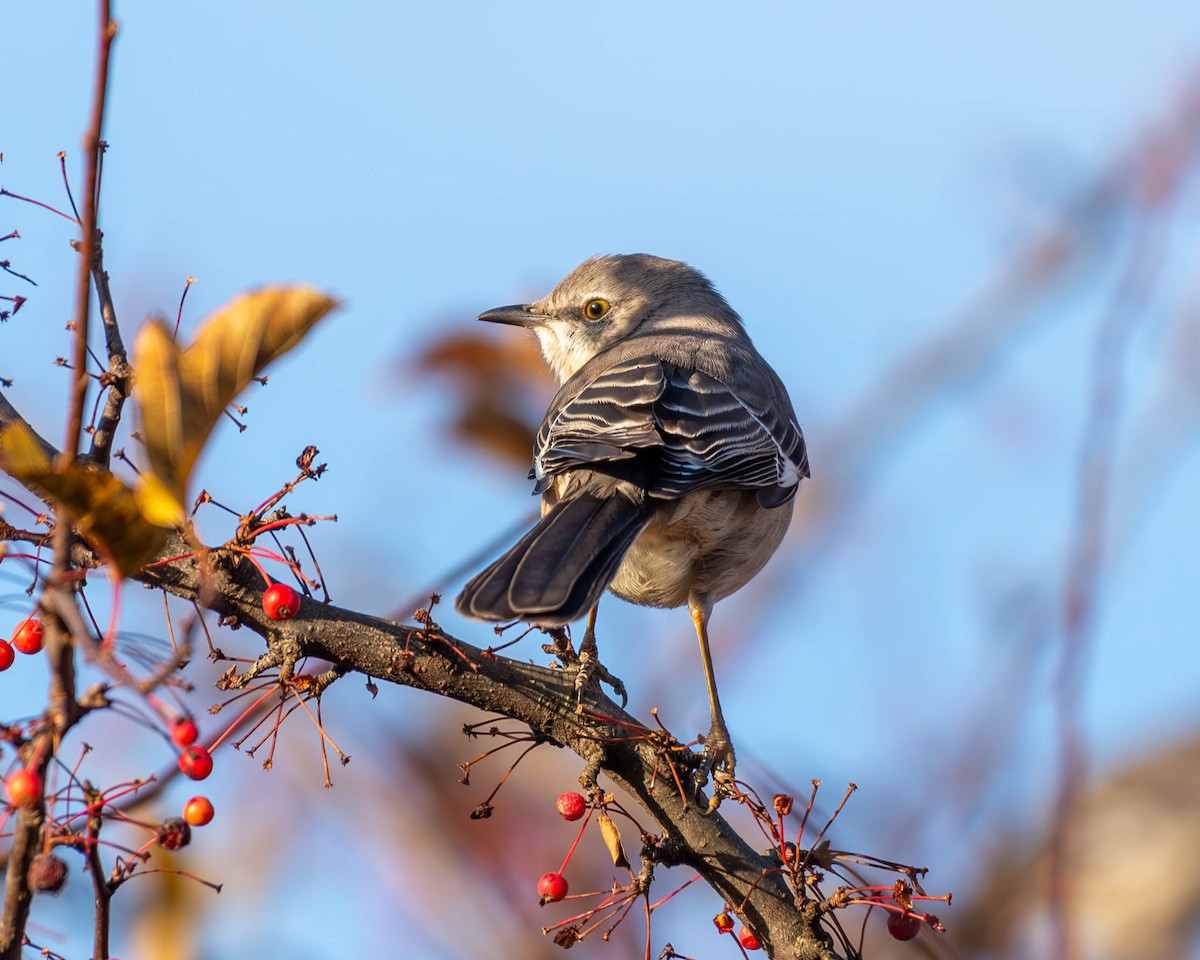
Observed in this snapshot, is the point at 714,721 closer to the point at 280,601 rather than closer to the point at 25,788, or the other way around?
the point at 280,601

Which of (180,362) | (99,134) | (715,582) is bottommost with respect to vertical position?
(180,362)

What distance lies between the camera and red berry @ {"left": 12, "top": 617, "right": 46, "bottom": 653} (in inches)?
121

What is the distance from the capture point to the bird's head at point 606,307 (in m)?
7.12

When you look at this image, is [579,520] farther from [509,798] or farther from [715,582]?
[509,798]

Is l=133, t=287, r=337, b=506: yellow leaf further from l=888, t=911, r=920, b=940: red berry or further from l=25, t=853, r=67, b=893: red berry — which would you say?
l=888, t=911, r=920, b=940: red berry

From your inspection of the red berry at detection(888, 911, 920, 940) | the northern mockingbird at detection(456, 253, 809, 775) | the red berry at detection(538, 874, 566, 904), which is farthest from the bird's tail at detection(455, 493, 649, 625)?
the red berry at detection(888, 911, 920, 940)

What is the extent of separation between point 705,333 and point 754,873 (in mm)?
3621

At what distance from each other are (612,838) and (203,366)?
1.85m

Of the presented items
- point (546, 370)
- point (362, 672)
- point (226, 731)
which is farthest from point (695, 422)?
point (226, 731)

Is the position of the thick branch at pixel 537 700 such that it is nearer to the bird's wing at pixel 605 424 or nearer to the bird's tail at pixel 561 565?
the bird's tail at pixel 561 565

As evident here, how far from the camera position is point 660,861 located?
10.9 ft

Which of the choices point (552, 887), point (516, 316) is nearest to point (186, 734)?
point (552, 887)

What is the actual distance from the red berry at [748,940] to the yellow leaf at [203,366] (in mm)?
2158

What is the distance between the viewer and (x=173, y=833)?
2.35 meters
